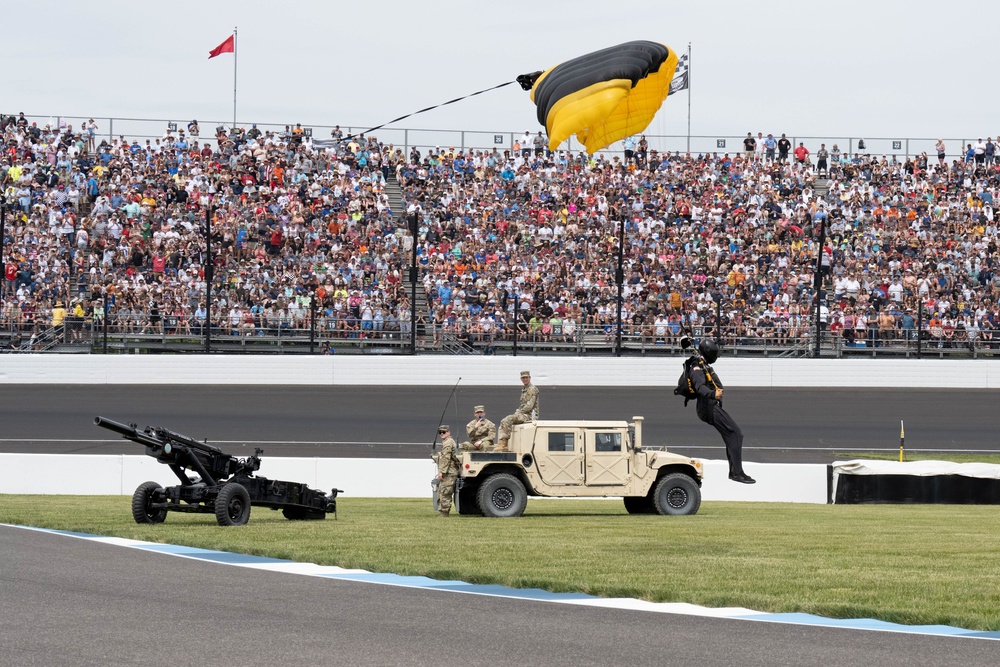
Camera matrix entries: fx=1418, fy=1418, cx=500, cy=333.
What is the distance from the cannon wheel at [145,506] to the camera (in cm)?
1434

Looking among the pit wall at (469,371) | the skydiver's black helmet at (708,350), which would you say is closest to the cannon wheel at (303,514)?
the skydiver's black helmet at (708,350)

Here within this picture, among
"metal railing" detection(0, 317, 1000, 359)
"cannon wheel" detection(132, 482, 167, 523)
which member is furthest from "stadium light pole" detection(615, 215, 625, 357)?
"cannon wheel" detection(132, 482, 167, 523)

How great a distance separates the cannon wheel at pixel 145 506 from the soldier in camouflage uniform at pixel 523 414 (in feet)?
13.0

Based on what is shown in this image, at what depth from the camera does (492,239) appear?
39812 mm

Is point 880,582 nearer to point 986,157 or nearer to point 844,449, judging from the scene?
point 844,449

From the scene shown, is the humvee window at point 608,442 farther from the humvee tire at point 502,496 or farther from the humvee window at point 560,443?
the humvee tire at point 502,496

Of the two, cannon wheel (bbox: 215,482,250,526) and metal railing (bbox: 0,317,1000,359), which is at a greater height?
metal railing (bbox: 0,317,1000,359)

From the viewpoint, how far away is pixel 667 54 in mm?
24594

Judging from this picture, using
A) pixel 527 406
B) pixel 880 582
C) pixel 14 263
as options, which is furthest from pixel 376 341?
pixel 880 582

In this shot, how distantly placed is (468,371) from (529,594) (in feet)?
81.9

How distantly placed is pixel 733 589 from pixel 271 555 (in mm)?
3966

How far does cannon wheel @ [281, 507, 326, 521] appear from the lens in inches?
621

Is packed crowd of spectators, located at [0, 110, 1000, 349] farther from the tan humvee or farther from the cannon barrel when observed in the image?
the cannon barrel

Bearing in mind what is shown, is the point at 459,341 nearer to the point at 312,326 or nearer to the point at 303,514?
the point at 312,326
